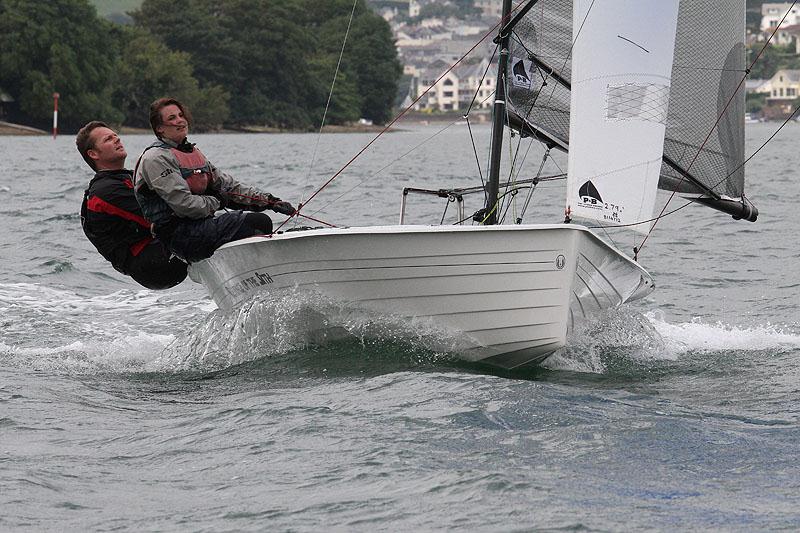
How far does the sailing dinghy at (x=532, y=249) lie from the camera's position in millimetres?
6832

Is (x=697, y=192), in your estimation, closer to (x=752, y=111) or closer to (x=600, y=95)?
→ (x=600, y=95)

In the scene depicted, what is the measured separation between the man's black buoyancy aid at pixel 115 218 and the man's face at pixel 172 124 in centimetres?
46

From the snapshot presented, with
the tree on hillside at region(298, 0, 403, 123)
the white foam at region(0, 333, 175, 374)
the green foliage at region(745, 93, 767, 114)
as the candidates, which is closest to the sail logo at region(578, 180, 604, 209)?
the white foam at region(0, 333, 175, 374)

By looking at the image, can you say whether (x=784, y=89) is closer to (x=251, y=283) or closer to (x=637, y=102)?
(x=637, y=102)

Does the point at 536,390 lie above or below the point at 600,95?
below

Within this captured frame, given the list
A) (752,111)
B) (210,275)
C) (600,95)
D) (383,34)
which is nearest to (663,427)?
(600,95)

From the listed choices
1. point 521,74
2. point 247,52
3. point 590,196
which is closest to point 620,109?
point 590,196

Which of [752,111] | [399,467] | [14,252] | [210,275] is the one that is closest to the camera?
[399,467]

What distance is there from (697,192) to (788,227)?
29.6 ft

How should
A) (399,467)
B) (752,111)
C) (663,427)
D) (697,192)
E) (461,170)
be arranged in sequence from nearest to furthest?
(399,467) < (663,427) < (697,192) < (461,170) < (752,111)

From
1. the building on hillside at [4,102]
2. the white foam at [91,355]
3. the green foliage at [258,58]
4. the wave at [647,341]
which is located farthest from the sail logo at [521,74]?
the green foliage at [258,58]

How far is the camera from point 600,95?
24.1 ft

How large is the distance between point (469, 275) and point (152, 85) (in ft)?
228

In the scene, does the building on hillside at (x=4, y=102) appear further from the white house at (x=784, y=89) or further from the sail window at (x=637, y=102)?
the white house at (x=784, y=89)
